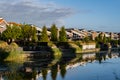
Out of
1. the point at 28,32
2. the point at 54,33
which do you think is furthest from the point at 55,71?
the point at 54,33

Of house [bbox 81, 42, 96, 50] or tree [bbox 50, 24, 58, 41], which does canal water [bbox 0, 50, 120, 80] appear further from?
house [bbox 81, 42, 96, 50]

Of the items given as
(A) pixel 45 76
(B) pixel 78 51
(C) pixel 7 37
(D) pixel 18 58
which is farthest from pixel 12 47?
(B) pixel 78 51

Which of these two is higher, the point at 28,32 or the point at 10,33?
the point at 10,33

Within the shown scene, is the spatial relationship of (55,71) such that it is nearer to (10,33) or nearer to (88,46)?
(10,33)

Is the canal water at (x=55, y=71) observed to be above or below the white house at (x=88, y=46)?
above

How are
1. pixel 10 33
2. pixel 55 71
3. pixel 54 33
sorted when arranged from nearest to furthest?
pixel 55 71
pixel 10 33
pixel 54 33

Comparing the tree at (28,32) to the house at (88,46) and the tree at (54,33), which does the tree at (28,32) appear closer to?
the tree at (54,33)

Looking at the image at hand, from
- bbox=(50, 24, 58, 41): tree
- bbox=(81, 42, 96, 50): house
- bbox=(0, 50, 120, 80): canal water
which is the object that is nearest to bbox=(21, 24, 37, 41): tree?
bbox=(50, 24, 58, 41): tree

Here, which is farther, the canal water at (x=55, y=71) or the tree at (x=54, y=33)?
the tree at (x=54, y=33)

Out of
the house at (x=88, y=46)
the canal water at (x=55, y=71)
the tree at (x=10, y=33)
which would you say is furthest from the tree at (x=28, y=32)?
the canal water at (x=55, y=71)

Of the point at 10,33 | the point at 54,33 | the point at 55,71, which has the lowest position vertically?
the point at 54,33

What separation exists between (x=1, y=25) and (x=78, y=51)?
836 inches

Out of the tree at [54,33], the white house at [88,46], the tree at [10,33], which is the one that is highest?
the tree at [10,33]

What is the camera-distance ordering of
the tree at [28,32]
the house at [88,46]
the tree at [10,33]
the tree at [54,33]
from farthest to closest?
the house at [88,46], the tree at [54,33], the tree at [28,32], the tree at [10,33]
